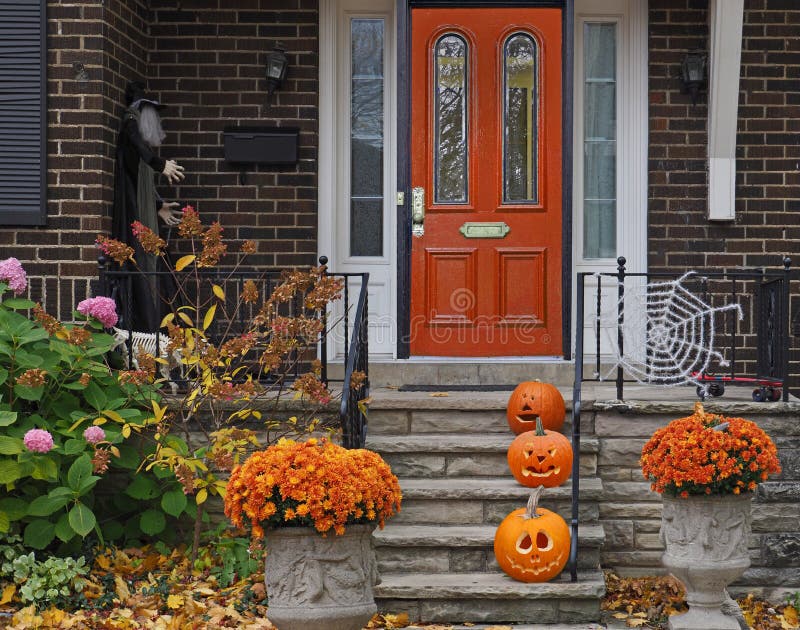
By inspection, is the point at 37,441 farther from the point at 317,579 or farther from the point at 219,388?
the point at 317,579

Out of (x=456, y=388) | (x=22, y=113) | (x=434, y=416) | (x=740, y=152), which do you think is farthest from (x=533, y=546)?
(x=22, y=113)

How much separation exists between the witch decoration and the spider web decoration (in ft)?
9.72

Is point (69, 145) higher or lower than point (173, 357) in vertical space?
higher

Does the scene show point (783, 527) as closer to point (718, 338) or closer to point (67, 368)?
point (718, 338)

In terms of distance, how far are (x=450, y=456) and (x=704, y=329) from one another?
2.25m

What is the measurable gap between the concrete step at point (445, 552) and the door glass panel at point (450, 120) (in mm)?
2746

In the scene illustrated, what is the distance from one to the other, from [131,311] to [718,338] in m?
Answer: 3.86

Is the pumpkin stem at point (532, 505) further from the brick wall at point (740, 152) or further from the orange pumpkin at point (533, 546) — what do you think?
the brick wall at point (740, 152)

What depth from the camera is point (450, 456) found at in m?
6.55

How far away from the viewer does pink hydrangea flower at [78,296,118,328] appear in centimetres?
640

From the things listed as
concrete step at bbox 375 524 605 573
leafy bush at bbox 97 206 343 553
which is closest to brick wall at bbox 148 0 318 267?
leafy bush at bbox 97 206 343 553

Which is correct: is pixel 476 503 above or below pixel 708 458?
below

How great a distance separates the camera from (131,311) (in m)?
7.08

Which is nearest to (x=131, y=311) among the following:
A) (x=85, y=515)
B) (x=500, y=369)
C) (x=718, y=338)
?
(x=85, y=515)
